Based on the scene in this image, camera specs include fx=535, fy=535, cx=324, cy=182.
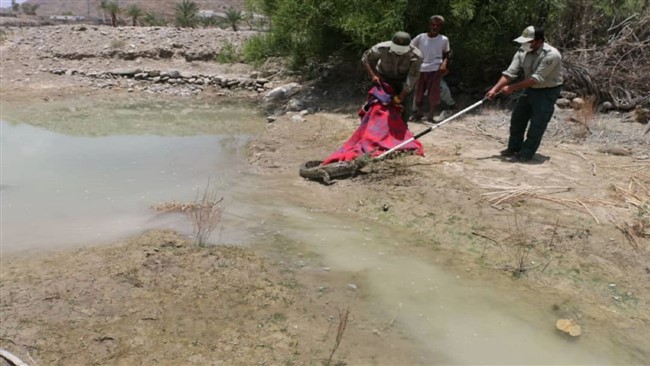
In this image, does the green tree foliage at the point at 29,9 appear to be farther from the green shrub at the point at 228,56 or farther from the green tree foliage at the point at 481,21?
the green tree foliage at the point at 481,21

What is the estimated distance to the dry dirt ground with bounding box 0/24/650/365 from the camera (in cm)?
298

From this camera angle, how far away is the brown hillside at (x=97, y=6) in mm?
58447

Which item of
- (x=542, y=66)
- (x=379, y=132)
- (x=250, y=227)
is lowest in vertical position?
(x=250, y=227)

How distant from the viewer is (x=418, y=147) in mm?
5926

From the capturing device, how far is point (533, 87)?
5309mm

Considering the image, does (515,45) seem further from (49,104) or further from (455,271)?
(49,104)

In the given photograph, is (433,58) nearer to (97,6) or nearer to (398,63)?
(398,63)

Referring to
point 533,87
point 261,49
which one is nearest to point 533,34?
point 533,87

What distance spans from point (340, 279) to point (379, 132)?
8.25 feet

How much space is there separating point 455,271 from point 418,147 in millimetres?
2274

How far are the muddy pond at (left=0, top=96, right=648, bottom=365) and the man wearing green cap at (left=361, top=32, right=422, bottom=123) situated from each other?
1.71 meters

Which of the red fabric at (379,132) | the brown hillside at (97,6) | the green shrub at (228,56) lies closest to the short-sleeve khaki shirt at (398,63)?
the red fabric at (379,132)

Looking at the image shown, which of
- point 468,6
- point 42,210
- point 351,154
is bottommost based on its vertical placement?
point 42,210

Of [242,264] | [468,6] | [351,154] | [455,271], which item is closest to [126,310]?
[242,264]
